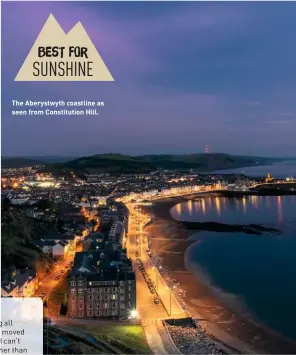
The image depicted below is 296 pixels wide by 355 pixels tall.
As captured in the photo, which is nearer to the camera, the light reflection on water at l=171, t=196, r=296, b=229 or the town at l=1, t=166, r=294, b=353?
the town at l=1, t=166, r=294, b=353

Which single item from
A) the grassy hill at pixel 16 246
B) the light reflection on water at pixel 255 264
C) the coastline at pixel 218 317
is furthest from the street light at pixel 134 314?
the grassy hill at pixel 16 246

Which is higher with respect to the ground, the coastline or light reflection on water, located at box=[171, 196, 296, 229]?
light reflection on water, located at box=[171, 196, 296, 229]

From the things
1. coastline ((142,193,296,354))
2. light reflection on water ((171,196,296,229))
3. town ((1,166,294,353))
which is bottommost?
coastline ((142,193,296,354))

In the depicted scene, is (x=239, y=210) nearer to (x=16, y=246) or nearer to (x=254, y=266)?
(x=254, y=266)

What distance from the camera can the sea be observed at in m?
10.7

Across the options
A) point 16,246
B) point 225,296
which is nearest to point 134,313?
point 225,296

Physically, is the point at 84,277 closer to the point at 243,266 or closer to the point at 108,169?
the point at 243,266

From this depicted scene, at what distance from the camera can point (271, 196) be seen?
39.0 meters

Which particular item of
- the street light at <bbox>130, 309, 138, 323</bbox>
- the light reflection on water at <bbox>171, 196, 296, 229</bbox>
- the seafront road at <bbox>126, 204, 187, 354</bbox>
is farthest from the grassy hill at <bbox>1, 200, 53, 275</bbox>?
the light reflection on water at <bbox>171, 196, 296, 229</bbox>

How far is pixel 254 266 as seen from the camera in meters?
14.3

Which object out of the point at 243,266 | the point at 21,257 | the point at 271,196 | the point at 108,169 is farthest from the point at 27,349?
the point at 108,169

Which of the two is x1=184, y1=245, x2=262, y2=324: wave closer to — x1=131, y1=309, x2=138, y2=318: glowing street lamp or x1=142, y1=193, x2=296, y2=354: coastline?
x1=142, y1=193, x2=296, y2=354: coastline

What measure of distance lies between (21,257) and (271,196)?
1202 inches

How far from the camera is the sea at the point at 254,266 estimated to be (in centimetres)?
1072
